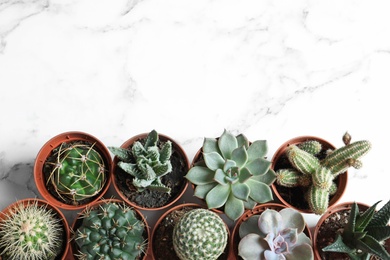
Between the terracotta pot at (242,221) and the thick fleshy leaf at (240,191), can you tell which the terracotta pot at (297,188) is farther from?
the thick fleshy leaf at (240,191)

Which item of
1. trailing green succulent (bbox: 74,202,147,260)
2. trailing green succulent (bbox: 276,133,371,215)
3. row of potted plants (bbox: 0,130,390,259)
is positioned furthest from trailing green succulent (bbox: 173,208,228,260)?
trailing green succulent (bbox: 276,133,371,215)

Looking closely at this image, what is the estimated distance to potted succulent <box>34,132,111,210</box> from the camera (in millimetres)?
1450

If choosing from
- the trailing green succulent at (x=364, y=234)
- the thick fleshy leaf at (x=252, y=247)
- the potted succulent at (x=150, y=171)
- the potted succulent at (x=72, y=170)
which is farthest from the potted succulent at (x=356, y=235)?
the potted succulent at (x=72, y=170)

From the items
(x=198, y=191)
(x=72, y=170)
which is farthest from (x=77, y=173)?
(x=198, y=191)

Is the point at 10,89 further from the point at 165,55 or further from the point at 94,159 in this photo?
the point at 165,55

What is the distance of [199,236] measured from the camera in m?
1.33

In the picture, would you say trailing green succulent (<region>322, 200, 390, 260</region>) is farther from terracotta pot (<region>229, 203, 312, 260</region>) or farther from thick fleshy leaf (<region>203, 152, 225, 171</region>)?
thick fleshy leaf (<region>203, 152, 225, 171</region>)

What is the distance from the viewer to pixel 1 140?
1.65m

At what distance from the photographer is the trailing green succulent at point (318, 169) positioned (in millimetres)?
1419

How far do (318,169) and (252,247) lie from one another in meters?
0.30

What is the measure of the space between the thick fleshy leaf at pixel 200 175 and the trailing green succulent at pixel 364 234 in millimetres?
379

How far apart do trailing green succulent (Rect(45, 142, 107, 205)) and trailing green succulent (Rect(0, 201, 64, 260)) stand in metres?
0.09

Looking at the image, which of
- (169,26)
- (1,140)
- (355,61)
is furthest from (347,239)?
(1,140)

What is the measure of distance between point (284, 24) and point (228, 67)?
0.85 ft
